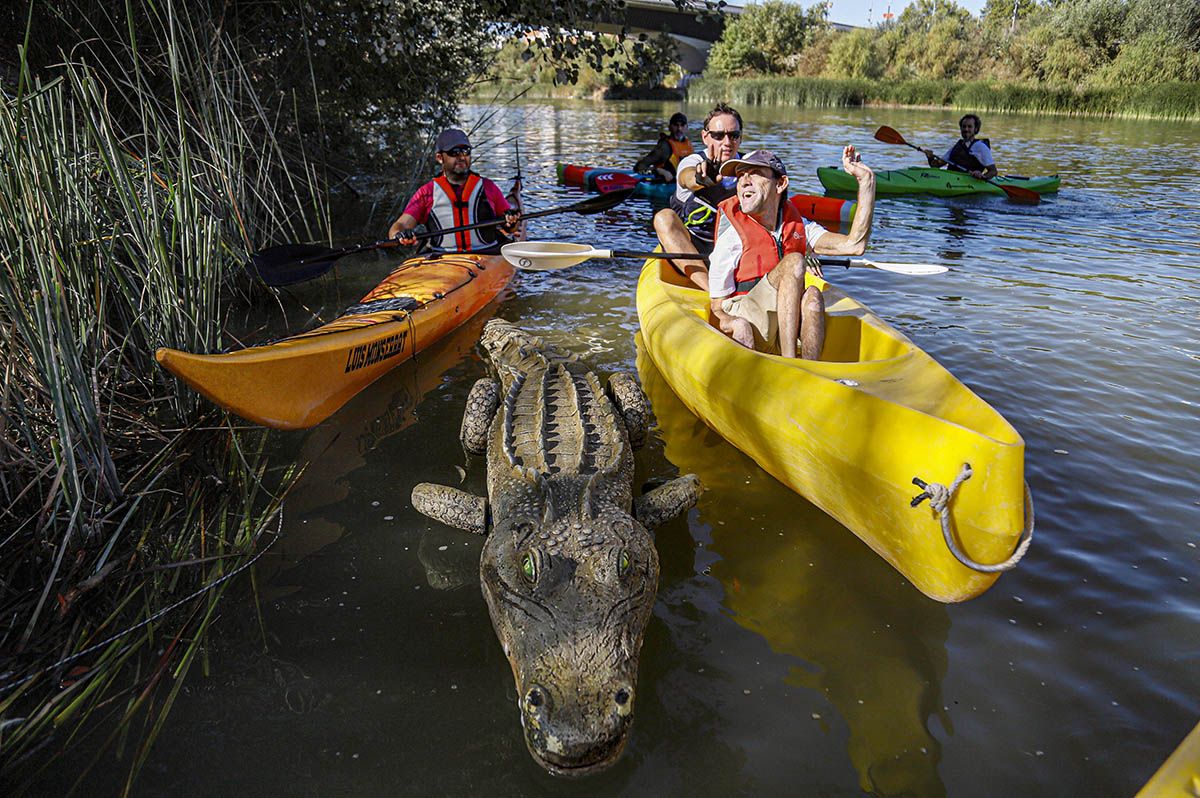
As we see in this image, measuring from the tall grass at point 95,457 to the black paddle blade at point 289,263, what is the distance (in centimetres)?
91

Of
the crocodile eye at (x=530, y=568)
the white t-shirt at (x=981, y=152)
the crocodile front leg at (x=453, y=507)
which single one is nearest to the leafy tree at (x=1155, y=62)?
the white t-shirt at (x=981, y=152)

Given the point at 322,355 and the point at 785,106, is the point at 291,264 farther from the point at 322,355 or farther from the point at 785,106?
the point at 785,106

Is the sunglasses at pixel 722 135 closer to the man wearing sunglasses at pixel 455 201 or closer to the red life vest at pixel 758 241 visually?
the red life vest at pixel 758 241

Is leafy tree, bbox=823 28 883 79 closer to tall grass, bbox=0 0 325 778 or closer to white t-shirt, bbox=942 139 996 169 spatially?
white t-shirt, bbox=942 139 996 169

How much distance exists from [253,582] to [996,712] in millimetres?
3224

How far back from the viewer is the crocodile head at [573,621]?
2.19m

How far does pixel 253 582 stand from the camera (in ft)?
10.8

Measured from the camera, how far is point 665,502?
356 cm

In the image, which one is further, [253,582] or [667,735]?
[253,582]

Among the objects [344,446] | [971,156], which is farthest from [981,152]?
[344,446]

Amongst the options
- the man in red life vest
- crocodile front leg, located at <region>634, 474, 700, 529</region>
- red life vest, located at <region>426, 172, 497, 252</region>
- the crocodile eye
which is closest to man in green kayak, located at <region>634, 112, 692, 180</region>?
red life vest, located at <region>426, 172, 497, 252</region>

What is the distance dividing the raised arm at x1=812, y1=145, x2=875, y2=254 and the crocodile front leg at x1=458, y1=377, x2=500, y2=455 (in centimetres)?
260

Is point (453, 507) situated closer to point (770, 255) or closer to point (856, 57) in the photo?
point (770, 255)

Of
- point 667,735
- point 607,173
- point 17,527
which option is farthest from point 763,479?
point 607,173
